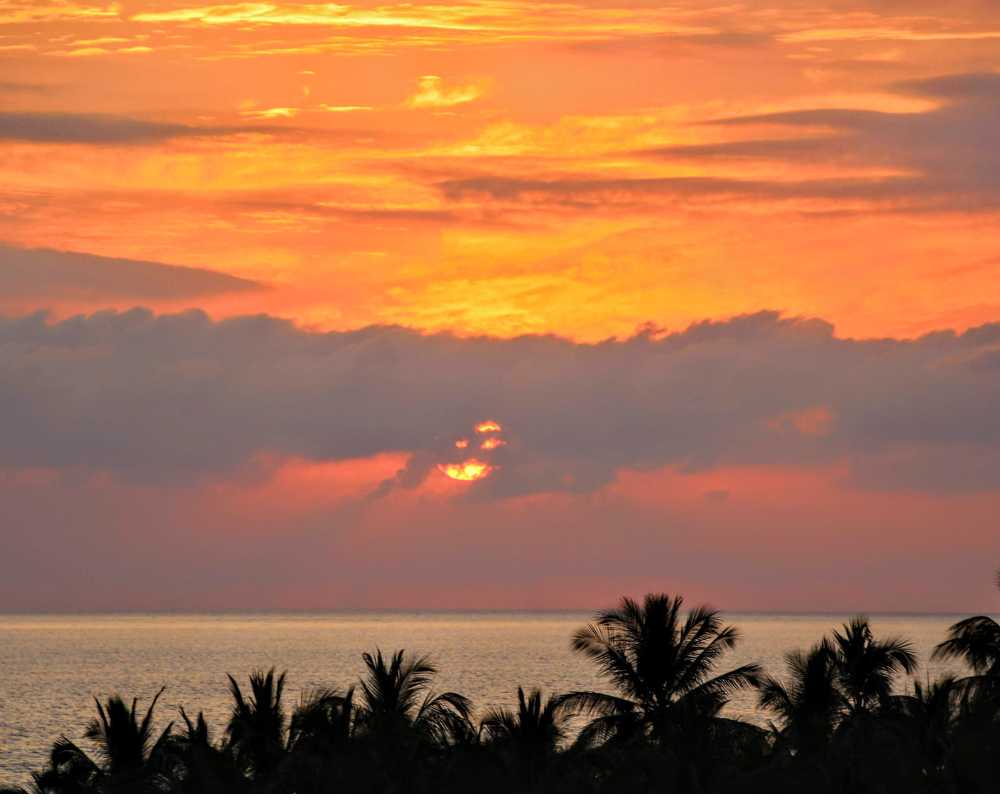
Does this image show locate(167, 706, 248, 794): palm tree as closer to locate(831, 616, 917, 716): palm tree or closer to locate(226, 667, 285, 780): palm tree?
locate(226, 667, 285, 780): palm tree

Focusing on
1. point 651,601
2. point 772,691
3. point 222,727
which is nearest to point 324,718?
point 651,601

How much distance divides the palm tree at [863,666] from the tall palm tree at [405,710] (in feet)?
44.7

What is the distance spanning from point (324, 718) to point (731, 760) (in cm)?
1126

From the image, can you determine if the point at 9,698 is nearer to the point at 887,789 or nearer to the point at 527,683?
the point at 527,683

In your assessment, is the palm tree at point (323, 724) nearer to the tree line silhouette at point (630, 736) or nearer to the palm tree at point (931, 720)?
the tree line silhouette at point (630, 736)

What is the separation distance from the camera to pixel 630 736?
134 ft

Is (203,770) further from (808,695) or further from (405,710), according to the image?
(808,695)

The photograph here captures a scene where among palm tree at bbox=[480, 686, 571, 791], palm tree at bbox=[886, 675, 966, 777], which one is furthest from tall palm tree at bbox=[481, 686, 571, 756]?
palm tree at bbox=[886, 675, 966, 777]

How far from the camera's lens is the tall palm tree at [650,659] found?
41.2m

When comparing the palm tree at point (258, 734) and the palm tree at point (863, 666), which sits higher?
the palm tree at point (863, 666)

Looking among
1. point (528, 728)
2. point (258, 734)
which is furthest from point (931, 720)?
point (258, 734)

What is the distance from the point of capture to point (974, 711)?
1544 inches

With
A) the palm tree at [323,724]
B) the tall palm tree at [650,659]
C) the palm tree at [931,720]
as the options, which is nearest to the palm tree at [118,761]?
the palm tree at [323,724]

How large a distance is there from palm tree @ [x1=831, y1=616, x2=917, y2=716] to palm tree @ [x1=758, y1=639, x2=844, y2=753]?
0.39 metres
